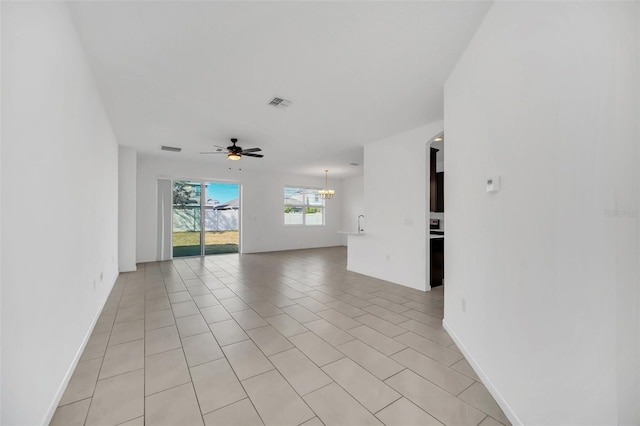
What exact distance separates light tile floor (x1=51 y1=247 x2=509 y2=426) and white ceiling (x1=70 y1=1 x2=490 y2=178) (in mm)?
2698

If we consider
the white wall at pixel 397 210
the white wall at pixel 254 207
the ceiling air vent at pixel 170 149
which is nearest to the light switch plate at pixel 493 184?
the white wall at pixel 397 210

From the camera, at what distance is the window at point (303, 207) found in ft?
30.8

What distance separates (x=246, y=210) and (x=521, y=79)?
25.5 feet

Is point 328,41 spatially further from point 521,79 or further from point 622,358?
point 622,358

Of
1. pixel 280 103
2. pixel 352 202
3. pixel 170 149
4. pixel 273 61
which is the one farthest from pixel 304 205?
pixel 273 61

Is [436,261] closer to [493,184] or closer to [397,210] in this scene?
[397,210]

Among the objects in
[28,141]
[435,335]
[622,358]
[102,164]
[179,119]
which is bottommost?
[435,335]

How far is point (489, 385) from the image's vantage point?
1.79 meters

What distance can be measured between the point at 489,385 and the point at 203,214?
300 inches

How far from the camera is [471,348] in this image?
2135mm

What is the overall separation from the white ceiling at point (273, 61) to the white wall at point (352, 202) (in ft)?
17.3

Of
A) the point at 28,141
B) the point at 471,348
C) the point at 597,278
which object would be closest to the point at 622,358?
the point at 597,278

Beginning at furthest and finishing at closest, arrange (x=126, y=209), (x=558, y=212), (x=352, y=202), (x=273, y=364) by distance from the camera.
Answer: (x=352, y=202) → (x=126, y=209) → (x=273, y=364) → (x=558, y=212)

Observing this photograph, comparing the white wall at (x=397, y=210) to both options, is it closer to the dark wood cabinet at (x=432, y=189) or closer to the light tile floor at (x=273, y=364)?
the dark wood cabinet at (x=432, y=189)
